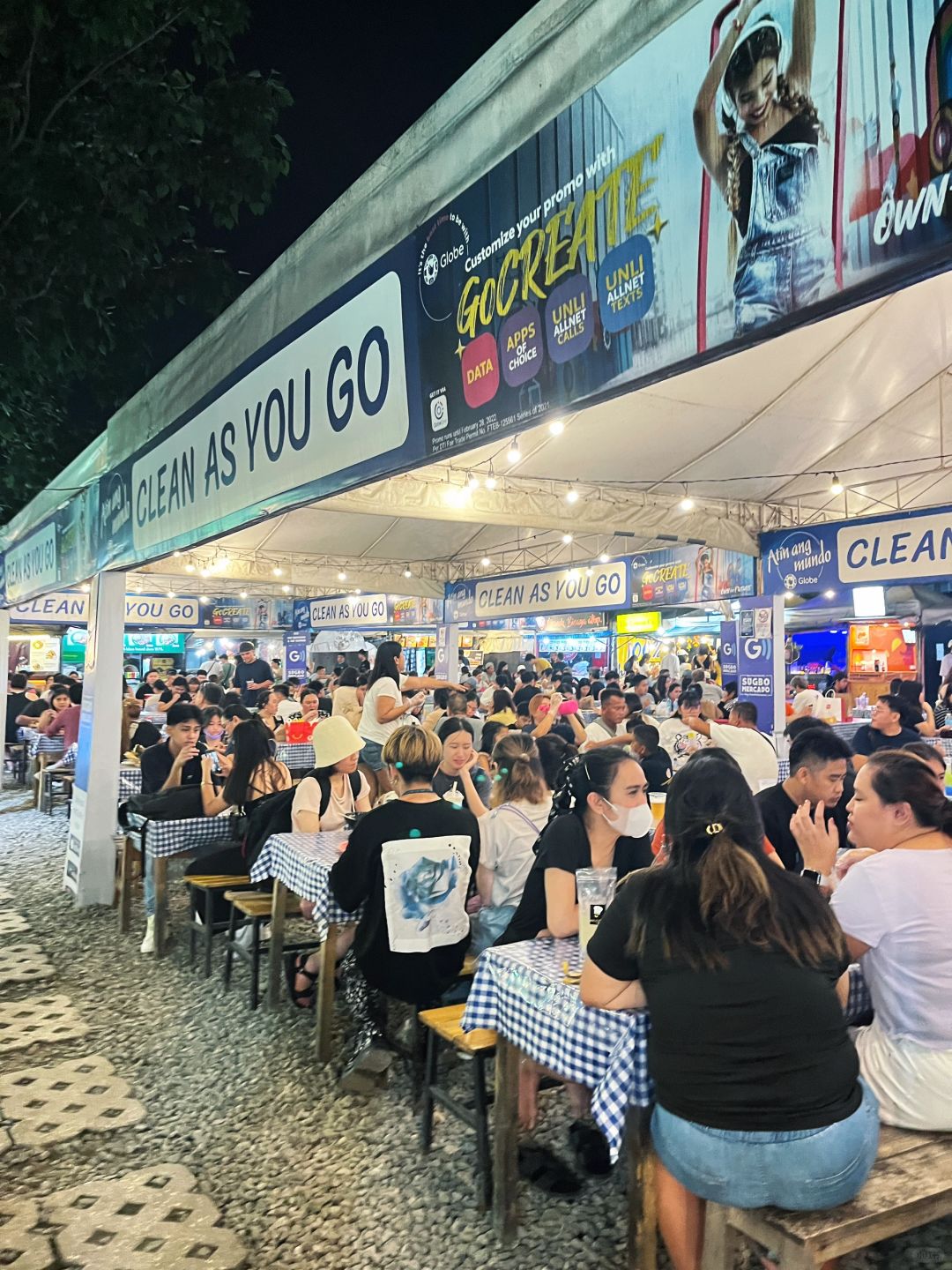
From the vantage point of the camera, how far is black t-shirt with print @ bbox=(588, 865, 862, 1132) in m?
1.99

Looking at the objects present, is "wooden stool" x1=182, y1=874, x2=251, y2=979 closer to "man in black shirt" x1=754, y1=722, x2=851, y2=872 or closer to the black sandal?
the black sandal

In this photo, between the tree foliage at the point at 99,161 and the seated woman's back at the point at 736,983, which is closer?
the seated woman's back at the point at 736,983

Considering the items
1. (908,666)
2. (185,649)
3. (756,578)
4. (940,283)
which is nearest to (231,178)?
(940,283)

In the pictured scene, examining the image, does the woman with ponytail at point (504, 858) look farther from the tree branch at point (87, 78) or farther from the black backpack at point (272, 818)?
the tree branch at point (87, 78)

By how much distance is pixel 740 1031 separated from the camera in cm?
199

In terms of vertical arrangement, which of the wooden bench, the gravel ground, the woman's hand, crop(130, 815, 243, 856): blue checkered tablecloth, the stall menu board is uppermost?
the stall menu board

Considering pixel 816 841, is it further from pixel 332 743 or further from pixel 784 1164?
pixel 332 743

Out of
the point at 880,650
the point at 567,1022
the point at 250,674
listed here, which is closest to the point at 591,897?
the point at 567,1022

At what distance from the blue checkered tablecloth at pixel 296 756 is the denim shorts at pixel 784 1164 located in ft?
27.3

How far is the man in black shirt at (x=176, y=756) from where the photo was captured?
6.28m

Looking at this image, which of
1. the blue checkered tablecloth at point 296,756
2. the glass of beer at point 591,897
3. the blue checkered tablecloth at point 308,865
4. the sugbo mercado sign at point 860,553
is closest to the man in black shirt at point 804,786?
the glass of beer at point 591,897

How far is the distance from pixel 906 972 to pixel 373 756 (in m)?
5.21

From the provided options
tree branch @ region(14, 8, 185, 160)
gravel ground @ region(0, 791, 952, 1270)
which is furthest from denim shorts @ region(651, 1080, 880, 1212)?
tree branch @ region(14, 8, 185, 160)

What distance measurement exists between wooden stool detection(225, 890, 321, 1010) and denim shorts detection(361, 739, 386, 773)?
1860mm
